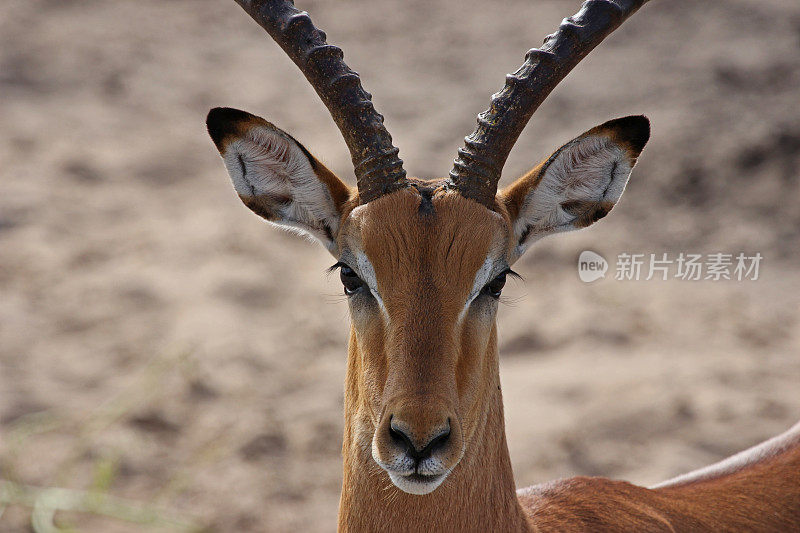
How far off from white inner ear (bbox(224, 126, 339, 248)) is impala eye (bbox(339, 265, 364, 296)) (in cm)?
27

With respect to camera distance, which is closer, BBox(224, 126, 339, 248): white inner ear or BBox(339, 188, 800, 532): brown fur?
BBox(339, 188, 800, 532): brown fur

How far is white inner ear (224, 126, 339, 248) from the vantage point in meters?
3.33

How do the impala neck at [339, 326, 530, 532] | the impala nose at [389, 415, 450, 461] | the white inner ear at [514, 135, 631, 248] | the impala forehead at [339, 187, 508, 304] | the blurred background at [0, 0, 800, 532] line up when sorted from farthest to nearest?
the blurred background at [0, 0, 800, 532], the white inner ear at [514, 135, 631, 248], the impala neck at [339, 326, 530, 532], the impala forehead at [339, 187, 508, 304], the impala nose at [389, 415, 450, 461]

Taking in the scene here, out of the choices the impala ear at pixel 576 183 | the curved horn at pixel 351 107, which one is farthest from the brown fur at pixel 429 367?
the impala ear at pixel 576 183

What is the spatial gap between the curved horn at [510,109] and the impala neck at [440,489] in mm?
644

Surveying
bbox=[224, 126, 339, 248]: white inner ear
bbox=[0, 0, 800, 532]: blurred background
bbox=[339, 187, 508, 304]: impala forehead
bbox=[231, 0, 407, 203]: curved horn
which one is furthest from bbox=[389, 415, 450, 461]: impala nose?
bbox=[0, 0, 800, 532]: blurred background

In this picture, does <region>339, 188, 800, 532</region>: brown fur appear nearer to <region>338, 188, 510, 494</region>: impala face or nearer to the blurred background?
<region>338, 188, 510, 494</region>: impala face

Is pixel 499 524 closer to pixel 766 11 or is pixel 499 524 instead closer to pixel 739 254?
pixel 739 254

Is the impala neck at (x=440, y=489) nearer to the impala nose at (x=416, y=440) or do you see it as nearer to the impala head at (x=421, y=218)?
the impala head at (x=421, y=218)

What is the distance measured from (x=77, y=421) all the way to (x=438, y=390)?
4.21 m

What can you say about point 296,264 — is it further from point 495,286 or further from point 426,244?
point 426,244

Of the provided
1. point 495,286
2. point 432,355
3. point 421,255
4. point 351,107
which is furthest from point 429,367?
point 351,107

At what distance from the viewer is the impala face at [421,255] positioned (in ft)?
9.01

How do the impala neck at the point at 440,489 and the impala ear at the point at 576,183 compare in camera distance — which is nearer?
the impala neck at the point at 440,489
